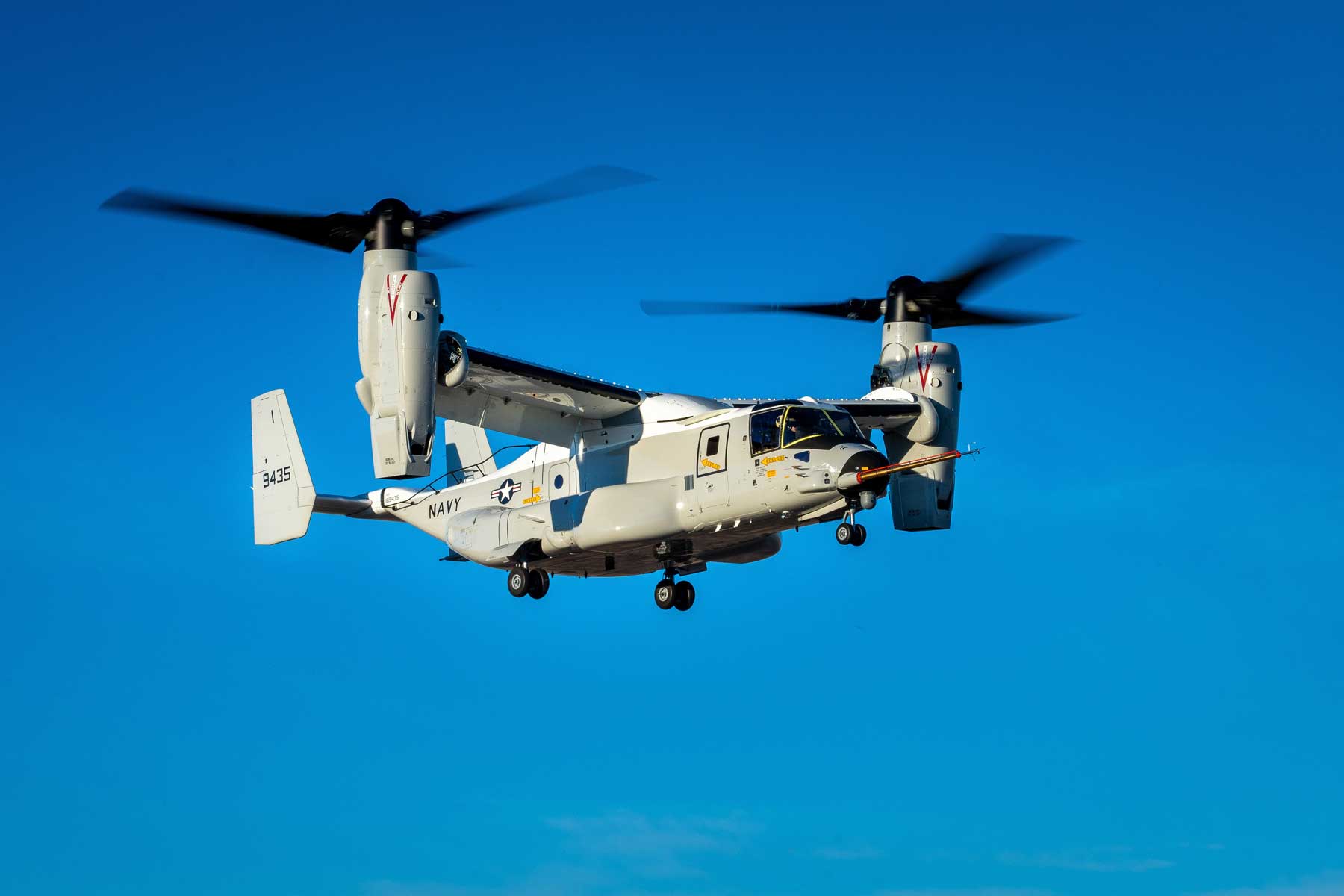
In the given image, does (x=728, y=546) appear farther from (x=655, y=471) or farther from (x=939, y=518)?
(x=939, y=518)

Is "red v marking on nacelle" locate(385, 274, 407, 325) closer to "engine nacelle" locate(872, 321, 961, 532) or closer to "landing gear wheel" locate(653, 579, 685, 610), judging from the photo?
"landing gear wheel" locate(653, 579, 685, 610)

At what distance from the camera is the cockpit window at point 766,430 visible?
26.2 meters

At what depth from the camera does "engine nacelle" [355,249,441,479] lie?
2470cm

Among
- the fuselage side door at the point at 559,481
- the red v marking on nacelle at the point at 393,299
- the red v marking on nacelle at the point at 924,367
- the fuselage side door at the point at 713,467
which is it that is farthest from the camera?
the red v marking on nacelle at the point at 924,367

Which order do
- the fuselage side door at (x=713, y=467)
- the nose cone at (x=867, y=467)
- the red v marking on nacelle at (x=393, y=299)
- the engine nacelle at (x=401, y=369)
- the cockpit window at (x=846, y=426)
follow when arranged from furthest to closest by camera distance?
the fuselage side door at (x=713, y=467) < the cockpit window at (x=846, y=426) < the nose cone at (x=867, y=467) < the red v marking on nacelle at (x=393, y=299) < the engine nacelle at (x=401, y=369)

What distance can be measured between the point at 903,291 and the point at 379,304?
9.99 m

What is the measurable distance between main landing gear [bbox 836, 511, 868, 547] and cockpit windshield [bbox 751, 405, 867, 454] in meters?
1.19

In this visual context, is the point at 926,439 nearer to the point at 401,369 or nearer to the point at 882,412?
the point at 882,412

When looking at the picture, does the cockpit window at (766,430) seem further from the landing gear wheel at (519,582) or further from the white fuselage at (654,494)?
the landing gear wheel at (519,582)

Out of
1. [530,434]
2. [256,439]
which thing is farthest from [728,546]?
[256,439]

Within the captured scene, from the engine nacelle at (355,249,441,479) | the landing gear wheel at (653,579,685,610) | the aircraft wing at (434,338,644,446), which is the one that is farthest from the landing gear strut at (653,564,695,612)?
the engine nacelle at (355,249,441,479)

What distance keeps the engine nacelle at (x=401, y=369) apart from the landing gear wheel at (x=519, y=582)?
394 cm

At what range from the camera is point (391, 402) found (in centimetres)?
2477

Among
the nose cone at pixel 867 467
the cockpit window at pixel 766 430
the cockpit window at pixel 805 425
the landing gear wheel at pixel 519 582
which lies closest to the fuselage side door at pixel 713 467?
the cockpit window at pixel 766 430
